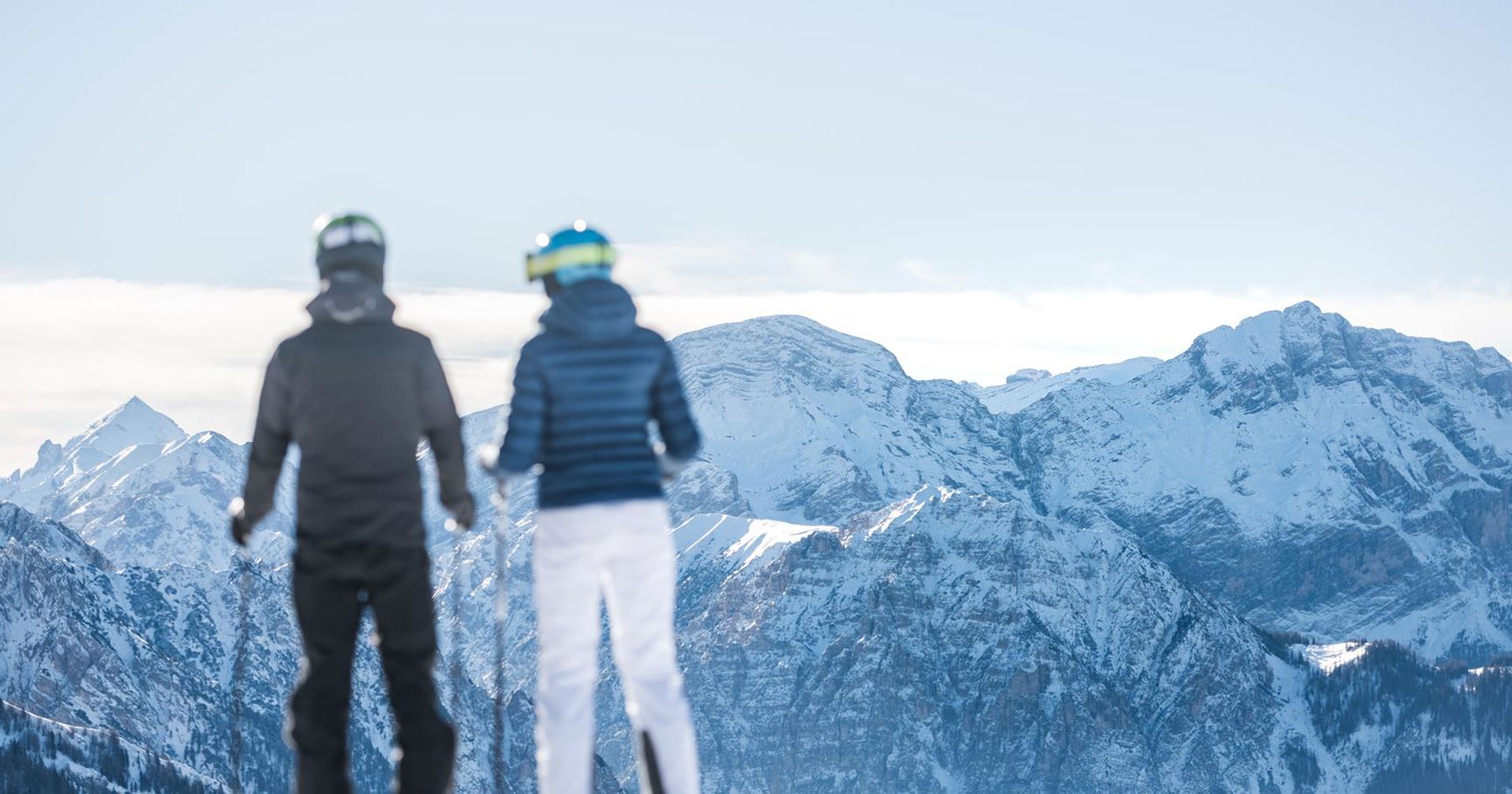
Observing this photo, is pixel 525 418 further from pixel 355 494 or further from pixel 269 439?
pixel 269 439

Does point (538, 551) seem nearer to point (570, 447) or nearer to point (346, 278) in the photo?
point (570, 447)

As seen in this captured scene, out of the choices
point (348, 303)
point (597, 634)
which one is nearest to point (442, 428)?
point (348, 303)

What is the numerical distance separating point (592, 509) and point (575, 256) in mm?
2423

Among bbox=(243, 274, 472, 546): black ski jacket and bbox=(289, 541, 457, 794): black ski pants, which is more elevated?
bbox=(243, 274, 472, 546): black ski jacket

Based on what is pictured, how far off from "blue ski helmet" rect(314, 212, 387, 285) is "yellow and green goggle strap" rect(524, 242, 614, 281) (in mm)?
1663

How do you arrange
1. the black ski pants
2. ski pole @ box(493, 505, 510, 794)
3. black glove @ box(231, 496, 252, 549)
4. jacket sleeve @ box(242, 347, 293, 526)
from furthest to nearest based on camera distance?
ski pole @ box(493, 505, 510, 794)
black glove @ box(231, 496, 252, 549)
jacket sleeve @ box(242, 347, 293, 526)
the black ski pants

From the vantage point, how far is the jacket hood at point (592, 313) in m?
19.2

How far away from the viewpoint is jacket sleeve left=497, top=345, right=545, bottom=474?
60.6ft

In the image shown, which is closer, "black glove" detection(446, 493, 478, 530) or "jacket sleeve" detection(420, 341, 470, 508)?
"jacket sleeve" detection(420, 341, 470, 508)

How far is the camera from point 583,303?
1925 cm

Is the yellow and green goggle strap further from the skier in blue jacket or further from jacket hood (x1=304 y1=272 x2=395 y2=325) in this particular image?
jacket hood (x1=304 y1=272 x2=395 y2=325)

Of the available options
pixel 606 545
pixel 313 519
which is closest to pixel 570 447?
pixel 606 545

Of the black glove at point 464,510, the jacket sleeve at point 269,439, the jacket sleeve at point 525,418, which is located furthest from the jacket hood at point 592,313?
the jacket sleeve at point 269,439

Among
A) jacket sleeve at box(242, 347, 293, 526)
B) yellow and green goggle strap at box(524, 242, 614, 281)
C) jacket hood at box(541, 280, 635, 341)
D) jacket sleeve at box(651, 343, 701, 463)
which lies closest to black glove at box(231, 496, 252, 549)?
jacket sleeve at box(242, 347, 293, 526)
